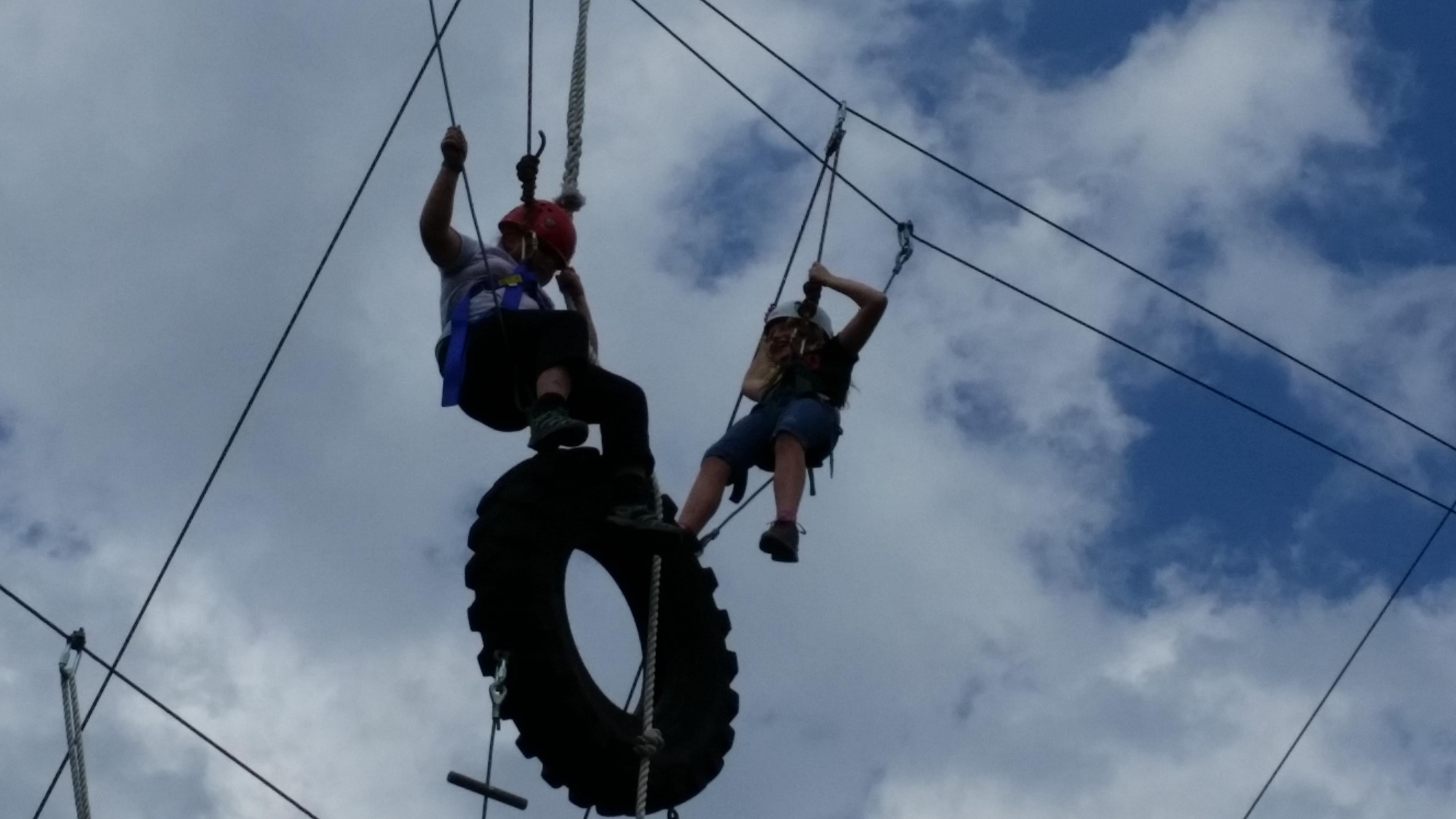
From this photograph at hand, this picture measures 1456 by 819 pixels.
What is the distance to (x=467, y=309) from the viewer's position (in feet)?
19.2

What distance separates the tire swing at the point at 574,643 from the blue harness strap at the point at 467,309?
0.98 feet

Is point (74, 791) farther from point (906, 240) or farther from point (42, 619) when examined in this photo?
point (906, 240)

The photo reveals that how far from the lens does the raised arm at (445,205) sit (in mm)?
5809

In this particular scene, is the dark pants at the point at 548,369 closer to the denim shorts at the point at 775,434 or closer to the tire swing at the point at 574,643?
the tire swing at the point at 574,643

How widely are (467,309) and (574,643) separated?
2.92 feet

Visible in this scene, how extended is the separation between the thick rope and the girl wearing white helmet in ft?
2.65

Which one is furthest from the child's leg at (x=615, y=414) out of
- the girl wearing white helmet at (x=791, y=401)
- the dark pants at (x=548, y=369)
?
the girl wearing white helmet at (x=791, y=401)

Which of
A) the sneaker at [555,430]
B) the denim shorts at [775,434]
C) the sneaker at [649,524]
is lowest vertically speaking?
the sneaker at [649,524]

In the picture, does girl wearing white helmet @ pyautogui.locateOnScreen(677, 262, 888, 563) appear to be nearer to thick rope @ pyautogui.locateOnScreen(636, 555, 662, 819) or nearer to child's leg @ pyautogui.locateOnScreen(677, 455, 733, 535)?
child's leg @ pyautogui.locateOnScreen(677, 455, 733, 535)

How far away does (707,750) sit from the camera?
570cm

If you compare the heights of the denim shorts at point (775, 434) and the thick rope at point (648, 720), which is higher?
the denim shorts at point (775, 434)

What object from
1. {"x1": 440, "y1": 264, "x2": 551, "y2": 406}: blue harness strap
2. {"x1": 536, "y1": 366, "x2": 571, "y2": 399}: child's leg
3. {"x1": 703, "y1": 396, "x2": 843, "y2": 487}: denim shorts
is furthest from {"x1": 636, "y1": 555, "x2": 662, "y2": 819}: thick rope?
{"x1": 703, "y1": 396, "x2": 843, "y2": 487}: denim shorts

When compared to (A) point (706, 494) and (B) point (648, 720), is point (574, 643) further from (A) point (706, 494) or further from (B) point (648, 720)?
(A) point (706, 494)

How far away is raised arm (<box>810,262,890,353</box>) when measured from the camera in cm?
661
